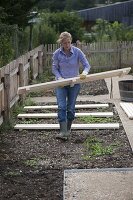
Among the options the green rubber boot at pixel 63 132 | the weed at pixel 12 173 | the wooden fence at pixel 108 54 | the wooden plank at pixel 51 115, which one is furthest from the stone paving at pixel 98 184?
the wooden fence at pixel 108 54

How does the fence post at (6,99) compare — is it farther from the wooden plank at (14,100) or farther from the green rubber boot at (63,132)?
the green rubber boot at (63,132)

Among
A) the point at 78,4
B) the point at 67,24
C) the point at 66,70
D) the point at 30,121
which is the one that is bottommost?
the point at 30,121

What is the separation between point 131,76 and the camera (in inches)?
737

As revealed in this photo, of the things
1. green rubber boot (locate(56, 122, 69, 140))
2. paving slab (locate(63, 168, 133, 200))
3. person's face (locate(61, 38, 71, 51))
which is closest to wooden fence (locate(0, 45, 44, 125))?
green rubber boot (locate(56, 122, 69, 140))

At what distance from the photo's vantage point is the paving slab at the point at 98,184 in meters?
5.56

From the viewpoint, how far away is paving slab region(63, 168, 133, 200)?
219 inches

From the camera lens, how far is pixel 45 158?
739cm

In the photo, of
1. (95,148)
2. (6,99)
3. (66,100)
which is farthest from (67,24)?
(95,148)

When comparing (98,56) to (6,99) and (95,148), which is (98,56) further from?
(95,148)

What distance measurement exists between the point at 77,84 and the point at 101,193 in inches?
120

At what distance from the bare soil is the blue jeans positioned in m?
0.45

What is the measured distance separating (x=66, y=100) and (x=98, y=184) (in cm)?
280

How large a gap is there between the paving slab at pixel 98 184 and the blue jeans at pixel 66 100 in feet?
6.76

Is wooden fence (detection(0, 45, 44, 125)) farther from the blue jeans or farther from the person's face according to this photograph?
the person's face
